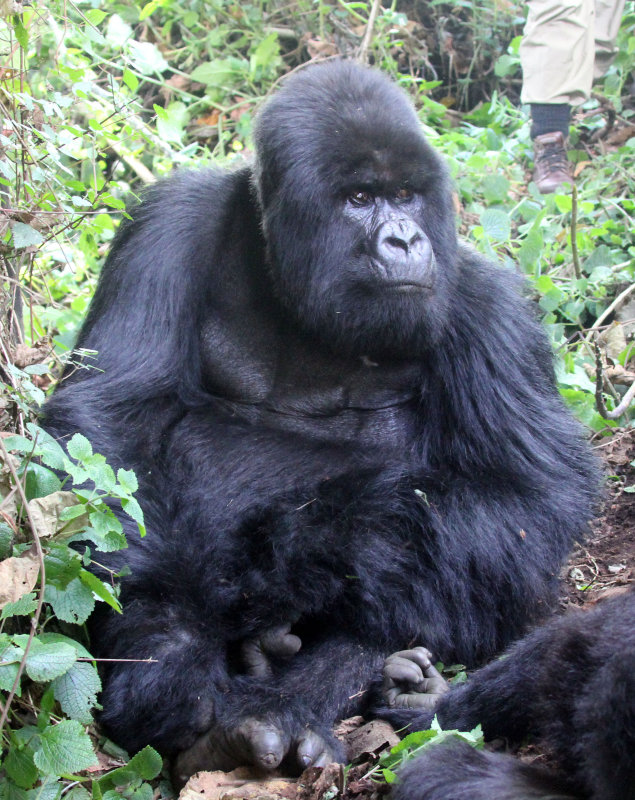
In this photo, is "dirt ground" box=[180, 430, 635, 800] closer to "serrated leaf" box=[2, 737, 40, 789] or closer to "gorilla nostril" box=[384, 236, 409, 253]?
"serrated leaf" box=[2, 737, 40, 789]

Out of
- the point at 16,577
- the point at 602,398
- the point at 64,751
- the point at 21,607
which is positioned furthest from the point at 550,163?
the point at 64,751

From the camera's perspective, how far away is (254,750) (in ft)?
9.66

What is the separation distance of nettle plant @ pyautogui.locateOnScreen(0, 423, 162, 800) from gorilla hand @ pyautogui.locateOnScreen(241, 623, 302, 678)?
557mm

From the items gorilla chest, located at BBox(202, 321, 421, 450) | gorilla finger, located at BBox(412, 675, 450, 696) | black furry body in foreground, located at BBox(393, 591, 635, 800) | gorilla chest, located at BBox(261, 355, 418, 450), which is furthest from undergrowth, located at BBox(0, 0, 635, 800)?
gorilla chest, located at BBox(261, 355, 418, 450)

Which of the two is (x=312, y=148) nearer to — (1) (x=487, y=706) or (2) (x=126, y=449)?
(2) (x=126, y=449)

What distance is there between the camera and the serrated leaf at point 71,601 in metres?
2.83

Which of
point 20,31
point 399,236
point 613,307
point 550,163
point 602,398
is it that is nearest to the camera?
point 20,31

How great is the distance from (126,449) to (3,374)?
59 centimetres

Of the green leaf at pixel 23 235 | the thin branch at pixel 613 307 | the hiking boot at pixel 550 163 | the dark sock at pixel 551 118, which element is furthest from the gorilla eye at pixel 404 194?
the dark sock at pixel 551 118

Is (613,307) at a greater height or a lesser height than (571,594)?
greater

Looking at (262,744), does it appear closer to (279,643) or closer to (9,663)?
(279,643)

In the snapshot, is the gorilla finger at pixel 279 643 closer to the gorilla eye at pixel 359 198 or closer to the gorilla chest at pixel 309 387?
the gorilla chest at pixel 309 387

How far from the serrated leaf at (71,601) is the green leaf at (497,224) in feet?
12.7

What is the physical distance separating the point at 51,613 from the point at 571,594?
2.12m
